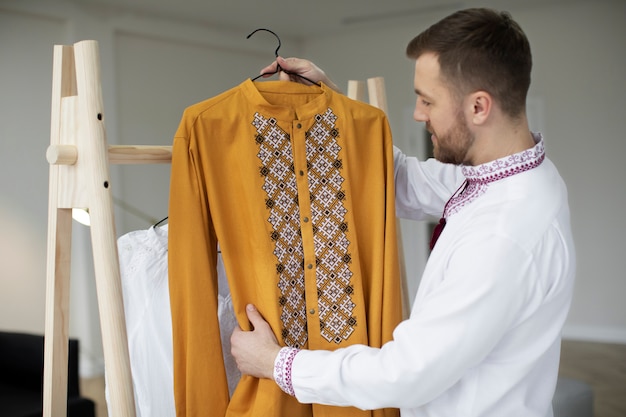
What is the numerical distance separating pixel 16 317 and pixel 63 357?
13.8 feet

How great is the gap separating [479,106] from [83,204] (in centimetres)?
95

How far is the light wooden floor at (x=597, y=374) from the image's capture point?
16.9ft

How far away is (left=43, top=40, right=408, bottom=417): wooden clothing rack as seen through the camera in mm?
1544

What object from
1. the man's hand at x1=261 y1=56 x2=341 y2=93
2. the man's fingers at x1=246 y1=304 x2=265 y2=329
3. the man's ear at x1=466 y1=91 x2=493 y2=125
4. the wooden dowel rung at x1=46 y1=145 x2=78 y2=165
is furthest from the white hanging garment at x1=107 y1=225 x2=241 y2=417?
the man's ear at x1=466 y1=91 x2=493 y2=125

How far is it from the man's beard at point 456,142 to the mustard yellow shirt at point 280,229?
31 cm

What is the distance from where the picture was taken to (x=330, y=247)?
→ 180cm

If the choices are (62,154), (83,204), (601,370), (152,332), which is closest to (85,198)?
(83,204)

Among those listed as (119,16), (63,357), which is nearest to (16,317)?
(119,16)

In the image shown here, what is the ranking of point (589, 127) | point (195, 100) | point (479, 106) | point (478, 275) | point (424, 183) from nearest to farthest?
point (478, 275)
point (479, 106)
point (424, 183)
point (589, 127)
point (195, 100)

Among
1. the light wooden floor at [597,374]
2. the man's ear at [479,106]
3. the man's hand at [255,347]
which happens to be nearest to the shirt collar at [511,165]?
the man's ear at [479,106]

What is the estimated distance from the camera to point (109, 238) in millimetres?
1554

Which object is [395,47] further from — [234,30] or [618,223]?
[618,223]

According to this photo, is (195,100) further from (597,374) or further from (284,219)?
(284,219)

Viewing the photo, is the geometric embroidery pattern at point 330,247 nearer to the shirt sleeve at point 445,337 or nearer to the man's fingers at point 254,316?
the man's fingers at point 254,316
